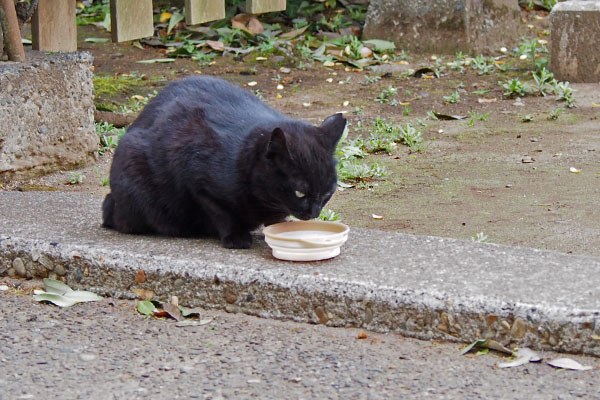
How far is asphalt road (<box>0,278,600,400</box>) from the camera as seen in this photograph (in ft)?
8.11

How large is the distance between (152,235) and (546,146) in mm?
3145

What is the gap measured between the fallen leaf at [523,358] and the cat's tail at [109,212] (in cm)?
172

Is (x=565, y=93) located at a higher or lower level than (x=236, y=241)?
higher

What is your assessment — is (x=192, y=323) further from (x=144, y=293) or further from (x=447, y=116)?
(x=447, y=116)

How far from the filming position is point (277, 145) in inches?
119

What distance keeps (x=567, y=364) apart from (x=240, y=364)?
95 centimetres

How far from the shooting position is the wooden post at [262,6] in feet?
19.0

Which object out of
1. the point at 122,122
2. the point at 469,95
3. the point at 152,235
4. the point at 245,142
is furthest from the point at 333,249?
the point at 469,95

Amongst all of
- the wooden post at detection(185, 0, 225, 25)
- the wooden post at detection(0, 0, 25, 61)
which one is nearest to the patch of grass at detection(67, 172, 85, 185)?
the wooden post at detection(0, 0, 25, 61)

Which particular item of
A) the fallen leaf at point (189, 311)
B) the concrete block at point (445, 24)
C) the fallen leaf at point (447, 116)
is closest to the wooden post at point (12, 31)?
the fallen leaf at point (189, 311)

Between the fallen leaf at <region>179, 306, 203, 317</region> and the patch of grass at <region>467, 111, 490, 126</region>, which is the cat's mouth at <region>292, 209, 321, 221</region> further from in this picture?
the patch of grass at <region>467, 111, 490, 126</region>

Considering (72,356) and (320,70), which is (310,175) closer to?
(72,356)

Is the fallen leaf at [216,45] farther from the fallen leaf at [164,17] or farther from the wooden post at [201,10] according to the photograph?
the wooden post at [201,10]

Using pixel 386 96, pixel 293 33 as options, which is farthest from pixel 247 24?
pixel 386 96
